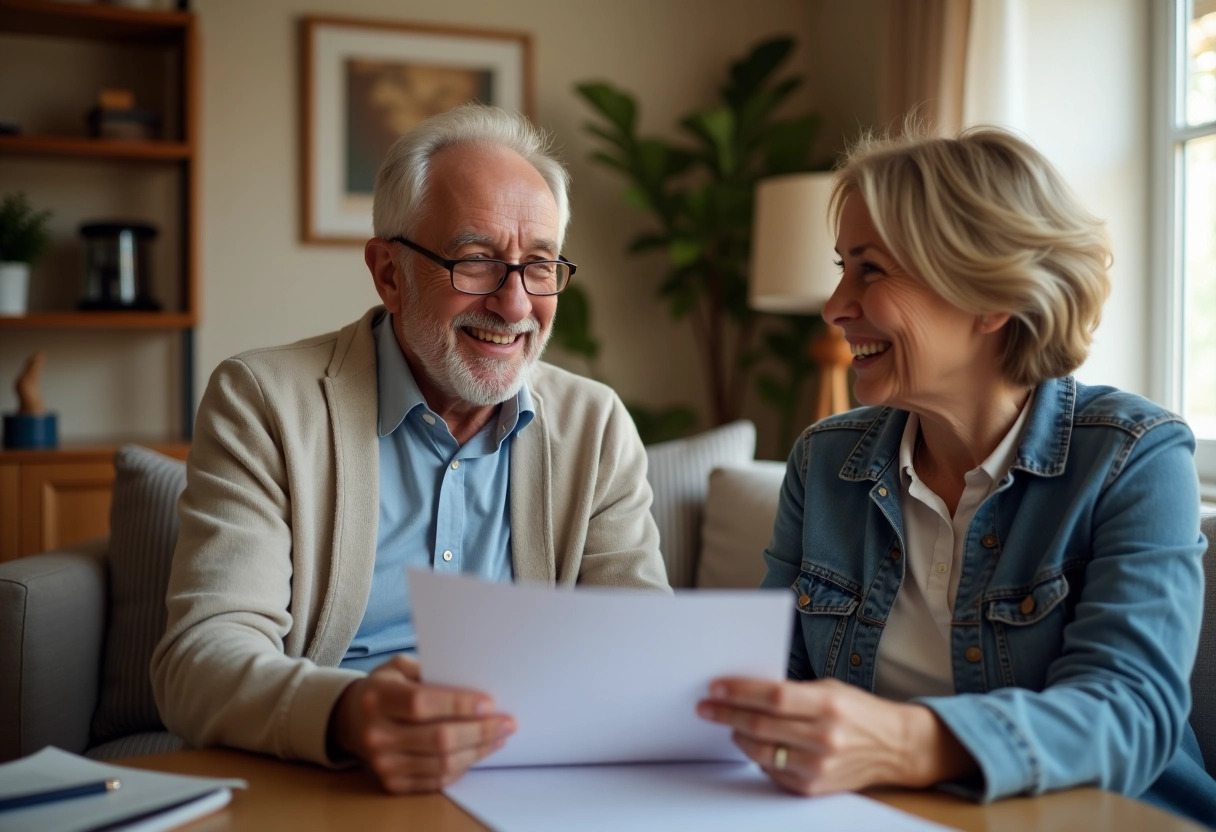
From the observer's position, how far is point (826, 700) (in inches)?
35.2

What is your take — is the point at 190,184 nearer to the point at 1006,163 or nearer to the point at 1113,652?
the point at 1006,163

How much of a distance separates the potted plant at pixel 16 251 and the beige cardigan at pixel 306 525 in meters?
2.14

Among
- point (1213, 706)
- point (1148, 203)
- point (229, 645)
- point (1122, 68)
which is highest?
point (1122, 68)

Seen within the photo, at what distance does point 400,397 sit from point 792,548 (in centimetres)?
58

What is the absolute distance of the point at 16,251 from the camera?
331 cm

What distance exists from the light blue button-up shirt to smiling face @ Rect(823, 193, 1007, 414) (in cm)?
53

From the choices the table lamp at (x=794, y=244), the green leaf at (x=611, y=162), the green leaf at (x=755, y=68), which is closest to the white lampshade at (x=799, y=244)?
the table lamp at (x=794, y=244)

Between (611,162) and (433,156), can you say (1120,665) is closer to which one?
(433,156)

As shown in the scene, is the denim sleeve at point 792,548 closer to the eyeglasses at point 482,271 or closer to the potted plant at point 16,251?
the eyeglasses at point 482,271

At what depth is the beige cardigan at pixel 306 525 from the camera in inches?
43.7

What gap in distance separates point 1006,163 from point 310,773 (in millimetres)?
983

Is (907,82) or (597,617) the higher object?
(907,82)

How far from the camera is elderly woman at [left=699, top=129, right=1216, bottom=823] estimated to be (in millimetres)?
1003

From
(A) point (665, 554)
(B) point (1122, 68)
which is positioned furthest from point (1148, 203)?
(A) point (665, 554)
